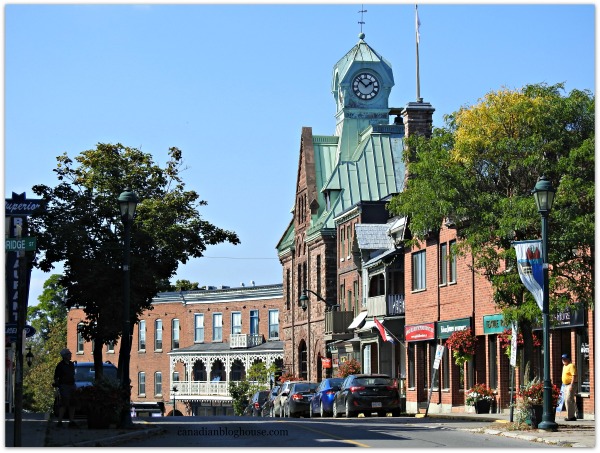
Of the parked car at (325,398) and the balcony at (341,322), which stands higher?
the balcony at (341,322)

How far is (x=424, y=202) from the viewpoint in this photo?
31.5m

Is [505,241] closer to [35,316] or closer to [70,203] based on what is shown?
[70,203]

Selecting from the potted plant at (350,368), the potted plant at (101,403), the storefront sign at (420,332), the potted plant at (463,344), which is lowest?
the potted plant at (101,403)

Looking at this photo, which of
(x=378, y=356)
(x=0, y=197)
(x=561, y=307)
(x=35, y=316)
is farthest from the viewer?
(x=35, y=316)

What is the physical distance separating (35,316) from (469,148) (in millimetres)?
90548

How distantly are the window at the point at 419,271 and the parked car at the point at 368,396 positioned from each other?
11312mm

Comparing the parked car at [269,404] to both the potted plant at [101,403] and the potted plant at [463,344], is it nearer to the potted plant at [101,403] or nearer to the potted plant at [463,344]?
the potted plant at [463,344]

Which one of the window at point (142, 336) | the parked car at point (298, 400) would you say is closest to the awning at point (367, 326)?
the parked car at point (298, 400)

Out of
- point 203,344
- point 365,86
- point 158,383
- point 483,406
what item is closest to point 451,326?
point 483,406

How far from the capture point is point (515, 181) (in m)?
31.9

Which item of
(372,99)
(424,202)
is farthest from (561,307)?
(372,99)

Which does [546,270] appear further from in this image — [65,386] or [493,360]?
[493,360]

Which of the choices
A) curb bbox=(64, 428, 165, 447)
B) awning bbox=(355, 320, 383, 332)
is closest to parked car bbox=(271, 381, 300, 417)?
awning bbox=(355, 320, 383, 332)

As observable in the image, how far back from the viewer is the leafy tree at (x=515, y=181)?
29953mm
